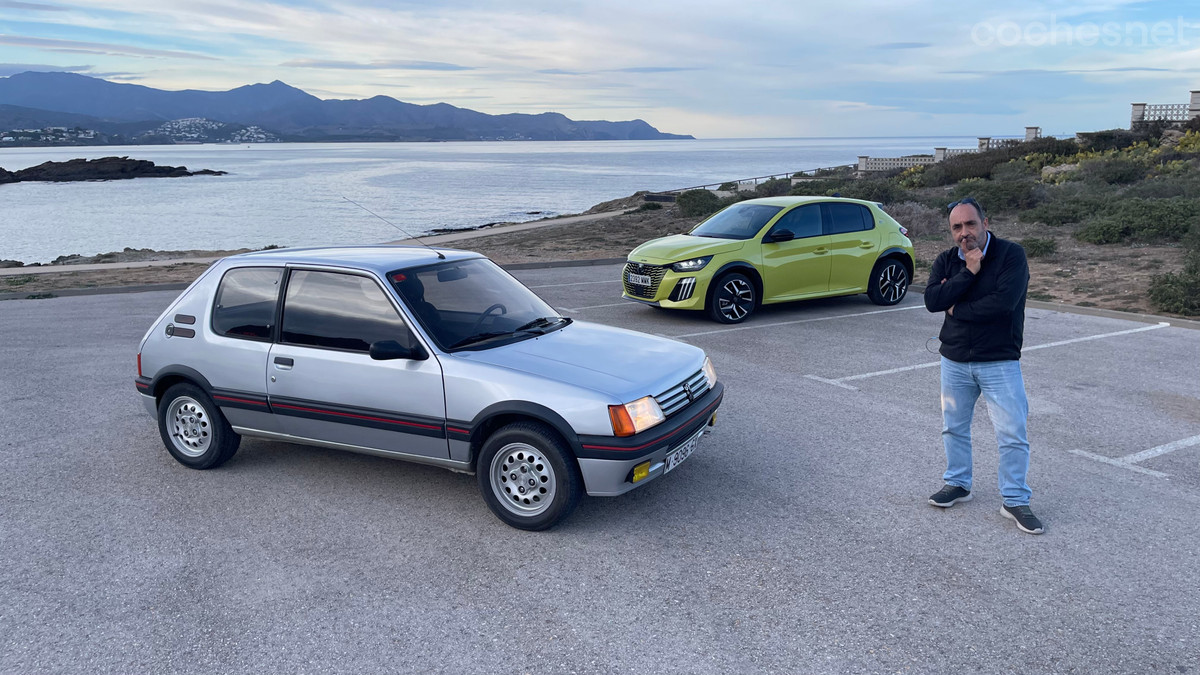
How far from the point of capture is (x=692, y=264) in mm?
11039

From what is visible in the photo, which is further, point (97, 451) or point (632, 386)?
point (97, 451)

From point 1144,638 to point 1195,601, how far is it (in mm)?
553

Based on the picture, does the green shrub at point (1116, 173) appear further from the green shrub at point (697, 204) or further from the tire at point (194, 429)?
the tire at point (194, 429)

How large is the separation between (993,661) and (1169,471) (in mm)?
Answer: 3224

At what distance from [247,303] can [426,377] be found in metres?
1.60

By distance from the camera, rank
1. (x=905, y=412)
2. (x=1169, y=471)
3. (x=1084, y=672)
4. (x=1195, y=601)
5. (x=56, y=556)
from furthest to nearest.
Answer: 1. (x=905, y=412)
2. (x=1169, y=471)
3. (x=56, y=556)
4. (x=1195, y=601)
5. (x=1084, y=672)

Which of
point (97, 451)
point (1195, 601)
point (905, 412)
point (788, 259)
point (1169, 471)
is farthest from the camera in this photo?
point (788, 259)

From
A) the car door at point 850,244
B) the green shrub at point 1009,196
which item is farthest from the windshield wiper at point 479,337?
the green shrub at point 1009,196

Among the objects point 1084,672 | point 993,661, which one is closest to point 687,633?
point 993,661

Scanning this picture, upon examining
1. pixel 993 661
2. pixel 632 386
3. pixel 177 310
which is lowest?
pixel 993 661

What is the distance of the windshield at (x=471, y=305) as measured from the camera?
5184mm

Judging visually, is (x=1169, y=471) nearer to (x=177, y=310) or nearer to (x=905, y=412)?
(x=905, y=412)

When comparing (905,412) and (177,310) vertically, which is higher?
(177,310)

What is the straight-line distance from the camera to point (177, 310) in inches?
231
